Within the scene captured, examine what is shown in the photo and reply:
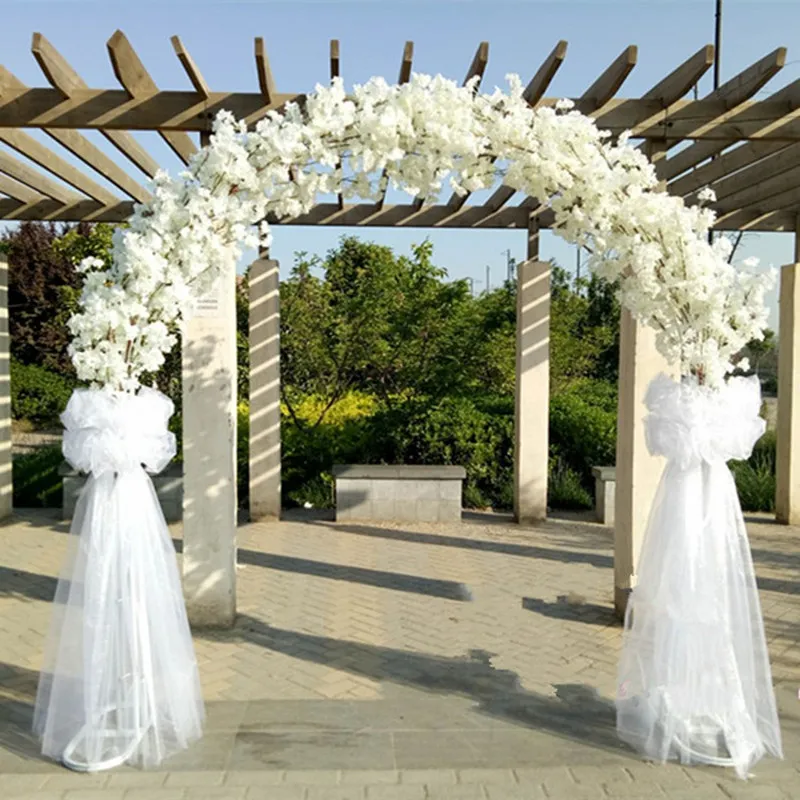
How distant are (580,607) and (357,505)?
3546 millimetres

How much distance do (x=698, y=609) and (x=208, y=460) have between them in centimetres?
310

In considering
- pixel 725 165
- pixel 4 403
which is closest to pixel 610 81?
pixel 725 165

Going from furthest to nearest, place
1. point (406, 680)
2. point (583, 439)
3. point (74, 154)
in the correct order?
point (583, 439) < point (74, 154) < point (406, 680)

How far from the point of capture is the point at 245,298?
36.8 ft

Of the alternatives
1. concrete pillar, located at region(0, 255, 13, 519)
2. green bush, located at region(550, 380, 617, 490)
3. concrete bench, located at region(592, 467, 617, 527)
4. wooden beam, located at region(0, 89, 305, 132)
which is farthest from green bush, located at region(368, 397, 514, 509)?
wooden beam, located at region(0, 89, 305, 132)

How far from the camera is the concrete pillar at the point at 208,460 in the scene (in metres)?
5.06

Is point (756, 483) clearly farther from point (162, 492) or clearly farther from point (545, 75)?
point (162, 492)

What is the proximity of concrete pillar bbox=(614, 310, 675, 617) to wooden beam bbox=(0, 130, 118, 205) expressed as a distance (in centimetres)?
425

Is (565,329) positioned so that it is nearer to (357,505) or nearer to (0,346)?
(357,505)

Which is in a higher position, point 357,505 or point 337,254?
point 337,254

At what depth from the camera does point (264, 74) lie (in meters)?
4.58

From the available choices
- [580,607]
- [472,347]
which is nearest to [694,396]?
[580,607]

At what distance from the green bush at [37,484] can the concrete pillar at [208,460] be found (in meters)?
5.25

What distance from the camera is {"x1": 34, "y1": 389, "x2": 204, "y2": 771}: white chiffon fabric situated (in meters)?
3.48
